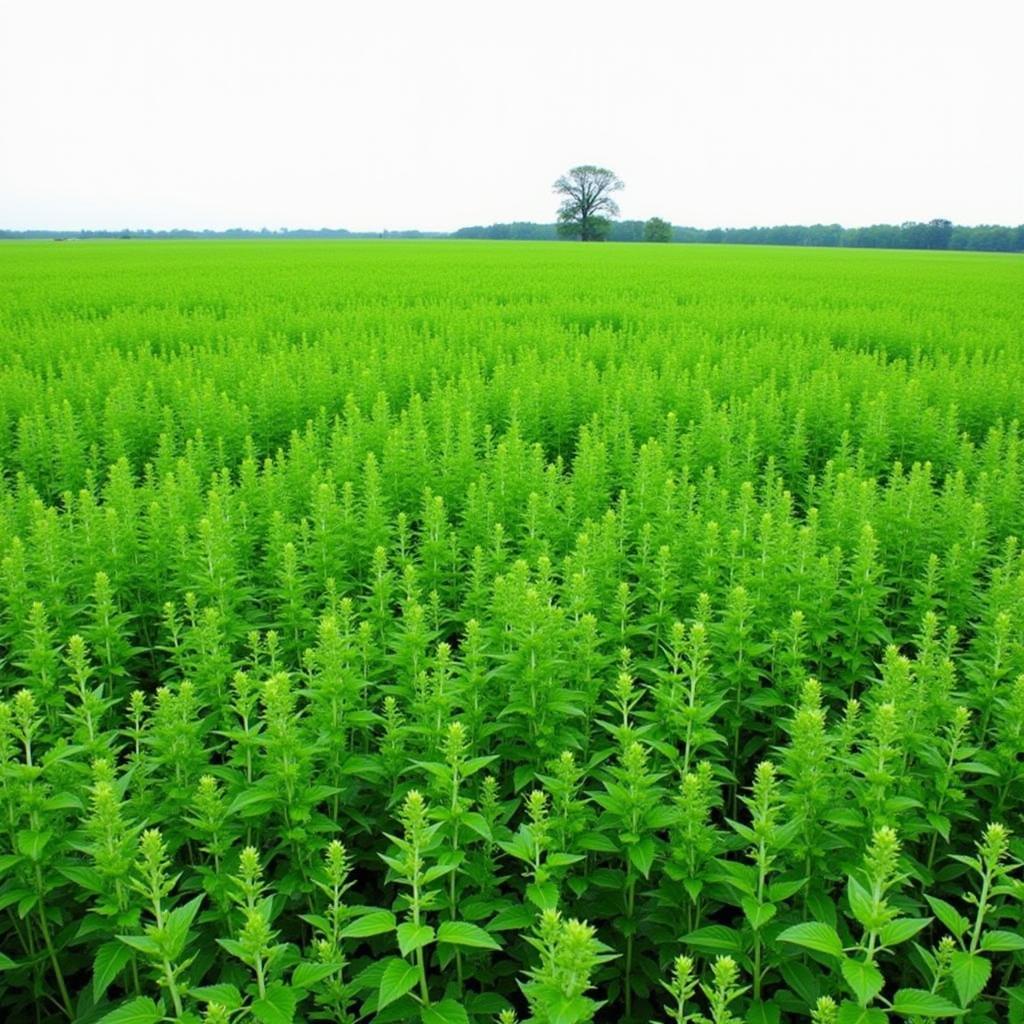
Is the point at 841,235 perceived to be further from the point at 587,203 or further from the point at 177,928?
the point at 177,928

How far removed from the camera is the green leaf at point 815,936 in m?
2.73

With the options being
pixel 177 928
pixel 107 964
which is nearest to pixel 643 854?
pixel 177 928

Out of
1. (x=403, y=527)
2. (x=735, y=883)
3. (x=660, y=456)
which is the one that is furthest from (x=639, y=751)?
(x=660, y=456)

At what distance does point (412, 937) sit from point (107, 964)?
4.41ft

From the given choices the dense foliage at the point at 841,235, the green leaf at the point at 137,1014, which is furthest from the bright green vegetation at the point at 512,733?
the dense foliage at the point at 841,235

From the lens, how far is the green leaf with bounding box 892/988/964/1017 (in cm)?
259

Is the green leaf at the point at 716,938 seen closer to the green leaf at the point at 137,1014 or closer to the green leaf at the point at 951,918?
the green leaf at the point at 951,918

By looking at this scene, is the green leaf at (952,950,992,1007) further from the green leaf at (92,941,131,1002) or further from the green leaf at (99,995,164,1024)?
the green leaf at (92,941,131,1002)

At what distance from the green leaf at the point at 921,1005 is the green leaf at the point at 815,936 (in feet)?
0.71

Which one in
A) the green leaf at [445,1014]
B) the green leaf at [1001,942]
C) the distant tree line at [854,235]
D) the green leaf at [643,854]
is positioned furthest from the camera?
the distant tree line at [854,235]

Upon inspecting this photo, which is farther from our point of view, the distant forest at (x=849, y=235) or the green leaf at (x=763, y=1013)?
the distant forest at (x=849, y=235)

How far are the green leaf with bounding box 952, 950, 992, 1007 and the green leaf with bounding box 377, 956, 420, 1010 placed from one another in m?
1.87

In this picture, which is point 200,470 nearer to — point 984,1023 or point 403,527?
point 403,527

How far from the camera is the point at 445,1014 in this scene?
293 cm
